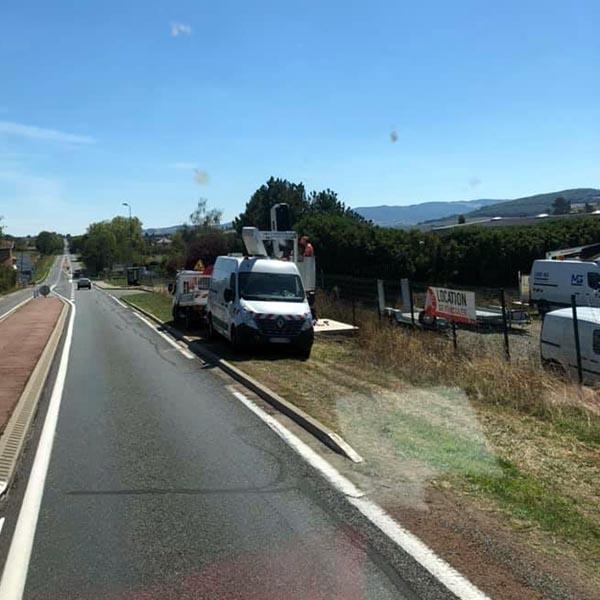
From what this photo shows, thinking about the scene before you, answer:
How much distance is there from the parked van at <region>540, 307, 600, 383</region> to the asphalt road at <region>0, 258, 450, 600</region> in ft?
25.6

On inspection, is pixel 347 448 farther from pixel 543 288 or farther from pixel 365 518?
pixel 543 288

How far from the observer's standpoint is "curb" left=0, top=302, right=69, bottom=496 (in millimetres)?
7184

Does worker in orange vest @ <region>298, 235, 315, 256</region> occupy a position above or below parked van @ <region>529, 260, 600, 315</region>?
above

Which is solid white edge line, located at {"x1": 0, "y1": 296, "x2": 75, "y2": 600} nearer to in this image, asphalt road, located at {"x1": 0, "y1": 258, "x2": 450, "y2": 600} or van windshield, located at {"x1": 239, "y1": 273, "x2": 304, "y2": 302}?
asphalt road, located at {"x1": 0, "y1": 258, "x2": 450, "y2": 600}

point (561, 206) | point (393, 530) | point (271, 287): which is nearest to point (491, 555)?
point (393, 530)

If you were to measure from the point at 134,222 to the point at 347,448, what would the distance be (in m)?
169

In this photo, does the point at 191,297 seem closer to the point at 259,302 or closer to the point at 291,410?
the point at 259,302

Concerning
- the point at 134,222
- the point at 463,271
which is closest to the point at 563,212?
the point at 463,271

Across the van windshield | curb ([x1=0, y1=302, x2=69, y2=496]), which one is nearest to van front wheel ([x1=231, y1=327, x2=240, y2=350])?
the van windshield

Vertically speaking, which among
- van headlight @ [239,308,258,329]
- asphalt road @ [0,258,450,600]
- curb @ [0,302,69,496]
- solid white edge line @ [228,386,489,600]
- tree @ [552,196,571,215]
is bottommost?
solid white edge line @ [228,386,489,600]

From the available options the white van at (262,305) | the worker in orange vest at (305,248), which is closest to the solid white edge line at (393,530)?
the white van at (262,305)

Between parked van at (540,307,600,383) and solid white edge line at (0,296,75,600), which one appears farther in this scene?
parked van at (540,307,600,383)

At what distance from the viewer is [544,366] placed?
15188 mm

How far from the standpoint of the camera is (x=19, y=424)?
9.40 meters
